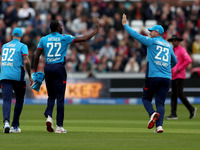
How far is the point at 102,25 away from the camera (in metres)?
29.3

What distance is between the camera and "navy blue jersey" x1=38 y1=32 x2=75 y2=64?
12.0m

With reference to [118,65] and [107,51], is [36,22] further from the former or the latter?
[118,65]

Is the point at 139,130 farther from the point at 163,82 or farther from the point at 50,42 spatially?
the point at 50,42

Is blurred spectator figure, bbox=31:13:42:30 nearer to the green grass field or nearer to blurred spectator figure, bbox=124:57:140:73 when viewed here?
blurred spectator figure, bbox=124:57:140:73

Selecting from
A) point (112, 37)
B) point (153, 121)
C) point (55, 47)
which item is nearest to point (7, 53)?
point (55, 47)

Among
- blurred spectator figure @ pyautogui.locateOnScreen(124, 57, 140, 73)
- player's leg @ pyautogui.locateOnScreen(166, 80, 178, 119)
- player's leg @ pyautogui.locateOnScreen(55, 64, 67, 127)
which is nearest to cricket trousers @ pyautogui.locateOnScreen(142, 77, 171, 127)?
player's leg @ pyautogui.locateOnScreen(55, 64, 67, 127)

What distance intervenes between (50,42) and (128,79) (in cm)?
1407

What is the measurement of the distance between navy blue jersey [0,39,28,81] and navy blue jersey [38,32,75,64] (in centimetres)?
59

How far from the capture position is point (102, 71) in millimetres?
27156

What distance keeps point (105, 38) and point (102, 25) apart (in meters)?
1.02

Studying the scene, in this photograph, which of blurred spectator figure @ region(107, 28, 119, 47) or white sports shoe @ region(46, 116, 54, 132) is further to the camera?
blurred spectator figure @ region(107, 28, 119, 47)

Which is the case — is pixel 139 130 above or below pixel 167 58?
below

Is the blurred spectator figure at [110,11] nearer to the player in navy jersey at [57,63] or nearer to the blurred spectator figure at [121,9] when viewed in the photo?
the blurred spectator figure at [121,9]

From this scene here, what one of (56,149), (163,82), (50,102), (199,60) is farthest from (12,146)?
(199,60)
